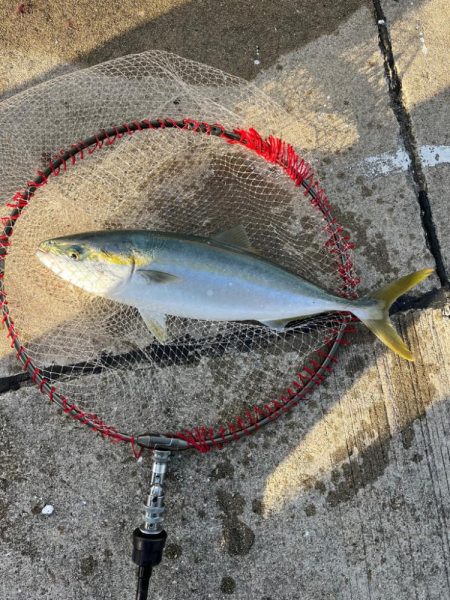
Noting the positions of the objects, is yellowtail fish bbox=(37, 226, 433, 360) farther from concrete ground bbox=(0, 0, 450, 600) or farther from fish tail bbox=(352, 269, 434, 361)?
concrete ground bbox=(0, 0, 450, 600)

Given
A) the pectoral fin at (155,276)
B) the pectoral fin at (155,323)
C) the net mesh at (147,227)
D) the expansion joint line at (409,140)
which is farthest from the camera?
the expansion joint line at (409,140)

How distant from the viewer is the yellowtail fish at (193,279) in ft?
8.43

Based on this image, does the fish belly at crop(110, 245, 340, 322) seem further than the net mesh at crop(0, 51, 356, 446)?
No

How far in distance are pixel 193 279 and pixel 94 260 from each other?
533 mm

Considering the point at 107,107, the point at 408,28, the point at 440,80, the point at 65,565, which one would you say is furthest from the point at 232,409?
the point at 408,28

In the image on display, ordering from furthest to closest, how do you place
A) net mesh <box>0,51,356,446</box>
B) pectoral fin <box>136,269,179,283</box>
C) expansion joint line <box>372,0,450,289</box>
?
expansion joint line <box>372,0,450,289</box> < net mesh <box>0,51,356,446</box> < pectoral fin <box>136,269,179,283</box>

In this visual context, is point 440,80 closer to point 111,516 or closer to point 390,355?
point 390,355

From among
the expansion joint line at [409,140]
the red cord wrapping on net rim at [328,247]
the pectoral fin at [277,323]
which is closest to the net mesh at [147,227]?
the red cord wrapping on net rim at [328,247]

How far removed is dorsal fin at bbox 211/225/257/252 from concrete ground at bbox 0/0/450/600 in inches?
29.7

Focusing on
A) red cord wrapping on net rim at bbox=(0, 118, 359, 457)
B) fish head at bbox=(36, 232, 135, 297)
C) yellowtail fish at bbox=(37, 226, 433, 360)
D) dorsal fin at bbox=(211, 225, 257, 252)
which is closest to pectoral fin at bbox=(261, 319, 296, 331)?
yellowtail fish at bbox=(37, 226, 433, 360)

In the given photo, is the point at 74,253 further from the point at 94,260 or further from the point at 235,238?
the point at 235,238

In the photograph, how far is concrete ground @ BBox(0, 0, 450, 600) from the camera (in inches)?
110

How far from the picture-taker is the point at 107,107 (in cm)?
306

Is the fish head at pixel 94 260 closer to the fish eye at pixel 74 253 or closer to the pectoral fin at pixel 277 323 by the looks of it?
the fish eye at pixel 74 253
